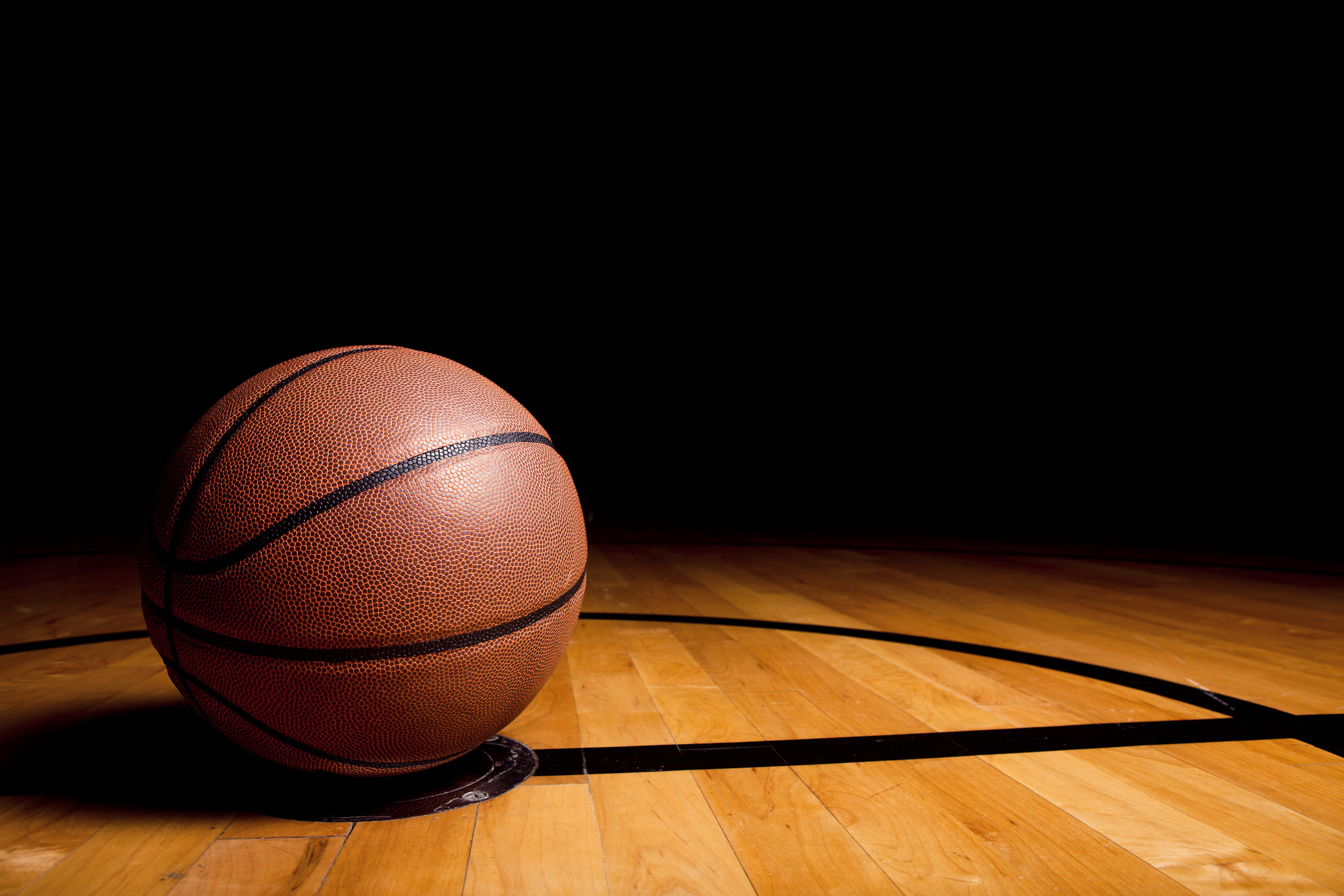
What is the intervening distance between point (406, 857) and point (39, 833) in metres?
0.59

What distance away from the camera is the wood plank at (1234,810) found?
1142 millimetres

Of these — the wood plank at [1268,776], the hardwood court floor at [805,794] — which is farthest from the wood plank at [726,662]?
the wood plank at [1268,776]

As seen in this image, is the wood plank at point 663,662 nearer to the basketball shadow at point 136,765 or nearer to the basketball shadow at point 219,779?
the basketball shadow at point 219,779

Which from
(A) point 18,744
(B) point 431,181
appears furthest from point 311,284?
(A) point 18,744

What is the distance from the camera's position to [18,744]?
1.58 meters

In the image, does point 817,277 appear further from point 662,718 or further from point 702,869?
point 702,869

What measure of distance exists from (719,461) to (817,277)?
7.40 feet

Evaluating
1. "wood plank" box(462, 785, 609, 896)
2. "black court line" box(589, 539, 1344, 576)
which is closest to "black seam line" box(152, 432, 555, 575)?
"wood plank" box(462, 785, 609, 896)

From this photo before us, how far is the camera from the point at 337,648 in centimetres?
117

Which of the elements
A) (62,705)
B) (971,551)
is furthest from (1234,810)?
(971,551)

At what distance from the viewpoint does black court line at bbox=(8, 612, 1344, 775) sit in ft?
4.93

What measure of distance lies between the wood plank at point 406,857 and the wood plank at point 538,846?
2 centimetres

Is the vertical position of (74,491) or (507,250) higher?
(507,250)

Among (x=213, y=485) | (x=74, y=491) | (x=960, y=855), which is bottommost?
(x=74, y=491)
